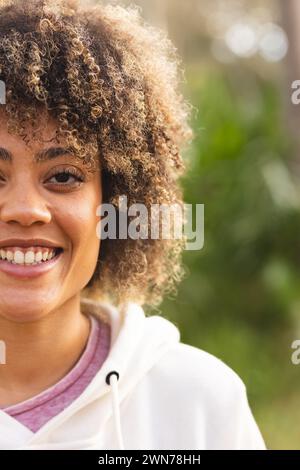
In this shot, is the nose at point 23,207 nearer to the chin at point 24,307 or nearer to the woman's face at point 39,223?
the woman's face at point 39,223

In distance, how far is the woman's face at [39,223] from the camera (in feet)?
5.89

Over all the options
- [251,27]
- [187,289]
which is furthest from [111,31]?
[251,27]

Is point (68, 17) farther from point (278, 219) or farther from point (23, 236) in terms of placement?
point (278, 219)

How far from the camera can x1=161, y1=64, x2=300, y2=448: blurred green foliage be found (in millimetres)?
5426

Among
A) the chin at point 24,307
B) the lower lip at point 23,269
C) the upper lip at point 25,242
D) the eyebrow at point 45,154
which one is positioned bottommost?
the chin at point 24,307

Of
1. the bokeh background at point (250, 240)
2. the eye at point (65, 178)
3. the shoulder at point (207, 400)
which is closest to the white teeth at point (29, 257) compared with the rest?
→ the eye at point (65, 178)

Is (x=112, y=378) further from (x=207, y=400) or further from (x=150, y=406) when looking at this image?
(x=207, y=400)

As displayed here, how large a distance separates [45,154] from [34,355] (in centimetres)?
51

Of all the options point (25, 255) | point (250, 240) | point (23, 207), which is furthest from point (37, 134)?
point (250, 240)

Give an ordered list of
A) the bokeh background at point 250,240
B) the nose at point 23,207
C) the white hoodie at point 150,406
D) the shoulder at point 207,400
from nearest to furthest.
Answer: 1. the nose at point 23,207
2. the white hoodie at point 150,406
3. the shoulder at point 207,400
4. the bokeh background at point 250,240

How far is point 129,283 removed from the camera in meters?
2.34

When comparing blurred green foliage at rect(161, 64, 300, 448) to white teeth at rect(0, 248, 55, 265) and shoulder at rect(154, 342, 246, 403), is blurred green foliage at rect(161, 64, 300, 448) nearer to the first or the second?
shoulder at rect(154, 342, 246, 403)

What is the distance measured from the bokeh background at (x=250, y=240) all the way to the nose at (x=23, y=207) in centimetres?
347

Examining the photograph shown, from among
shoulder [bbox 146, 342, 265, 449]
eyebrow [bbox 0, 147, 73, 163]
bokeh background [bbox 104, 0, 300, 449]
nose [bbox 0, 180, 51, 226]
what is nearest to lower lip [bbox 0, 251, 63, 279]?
nose [bbox 0, 180, 51, 226]
